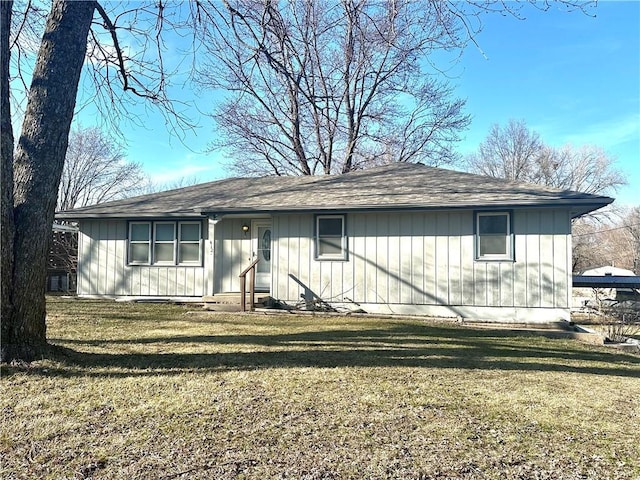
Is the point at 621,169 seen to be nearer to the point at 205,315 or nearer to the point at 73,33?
the point at 205,315

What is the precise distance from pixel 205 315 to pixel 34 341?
5168 millimetres

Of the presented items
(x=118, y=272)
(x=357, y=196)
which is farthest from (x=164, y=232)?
(x=357, y=196)

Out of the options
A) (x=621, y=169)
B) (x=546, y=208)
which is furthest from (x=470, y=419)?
(x=621, y=169)

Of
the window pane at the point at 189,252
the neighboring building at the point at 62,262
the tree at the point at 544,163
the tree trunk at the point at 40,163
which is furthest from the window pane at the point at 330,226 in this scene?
the tree at the point at 544,163

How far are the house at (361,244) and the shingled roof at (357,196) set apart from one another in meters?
0.04

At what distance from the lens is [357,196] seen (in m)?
11.2

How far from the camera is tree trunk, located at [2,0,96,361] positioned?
185 inches

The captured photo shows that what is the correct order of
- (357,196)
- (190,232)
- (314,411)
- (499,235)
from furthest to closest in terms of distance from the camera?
(190,232) < (357,196) < (499,235) < (314,411)

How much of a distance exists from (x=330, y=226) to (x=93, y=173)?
30854 millimetres

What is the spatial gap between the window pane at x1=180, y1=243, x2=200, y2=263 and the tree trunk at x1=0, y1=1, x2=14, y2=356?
25.7ft

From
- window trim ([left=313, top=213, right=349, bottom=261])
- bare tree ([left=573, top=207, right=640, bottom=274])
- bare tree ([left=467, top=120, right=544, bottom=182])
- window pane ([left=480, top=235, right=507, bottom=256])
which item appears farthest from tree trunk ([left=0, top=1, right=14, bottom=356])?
bare tree ([left=573, top=207, right=640, bottom=274])

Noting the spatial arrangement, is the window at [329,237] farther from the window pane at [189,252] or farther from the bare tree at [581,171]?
the bare tree at [581,171]

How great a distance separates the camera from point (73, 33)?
5199mm

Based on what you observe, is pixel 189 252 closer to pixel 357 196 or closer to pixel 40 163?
pixel 357 196
